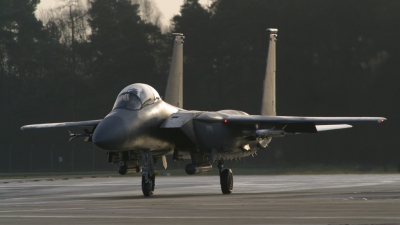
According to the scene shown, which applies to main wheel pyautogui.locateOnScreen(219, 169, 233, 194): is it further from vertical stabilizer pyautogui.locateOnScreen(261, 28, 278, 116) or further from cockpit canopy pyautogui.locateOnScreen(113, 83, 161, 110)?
vertical stabilizer pyautogui.locateOnScreen(261, 28, 278, 116)

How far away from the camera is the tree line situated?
45.0m

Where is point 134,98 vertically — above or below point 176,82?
below

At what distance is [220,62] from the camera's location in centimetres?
5497

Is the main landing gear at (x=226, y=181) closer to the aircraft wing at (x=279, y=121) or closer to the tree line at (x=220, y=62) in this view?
the aircraft wing at (x=279, y=121)

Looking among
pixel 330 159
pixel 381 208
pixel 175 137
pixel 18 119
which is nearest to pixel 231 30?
pixel 330 159

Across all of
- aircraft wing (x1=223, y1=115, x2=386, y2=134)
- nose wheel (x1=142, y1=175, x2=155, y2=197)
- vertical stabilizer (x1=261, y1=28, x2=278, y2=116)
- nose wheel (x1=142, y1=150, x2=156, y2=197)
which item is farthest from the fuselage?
vertical stabilizer (x1=261, y1=28, x2=278, y2=116)

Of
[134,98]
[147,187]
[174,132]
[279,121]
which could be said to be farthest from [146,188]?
[279,121]

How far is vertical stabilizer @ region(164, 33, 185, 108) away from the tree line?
20119 millimetres

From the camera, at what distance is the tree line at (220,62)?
148 feet

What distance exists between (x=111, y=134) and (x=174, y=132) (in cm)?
279

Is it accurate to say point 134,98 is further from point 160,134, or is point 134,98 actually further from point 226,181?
point 226,181

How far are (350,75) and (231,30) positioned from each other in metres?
10.8

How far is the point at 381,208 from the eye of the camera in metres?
10.8

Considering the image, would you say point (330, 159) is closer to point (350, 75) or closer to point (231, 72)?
point (350, 75)
